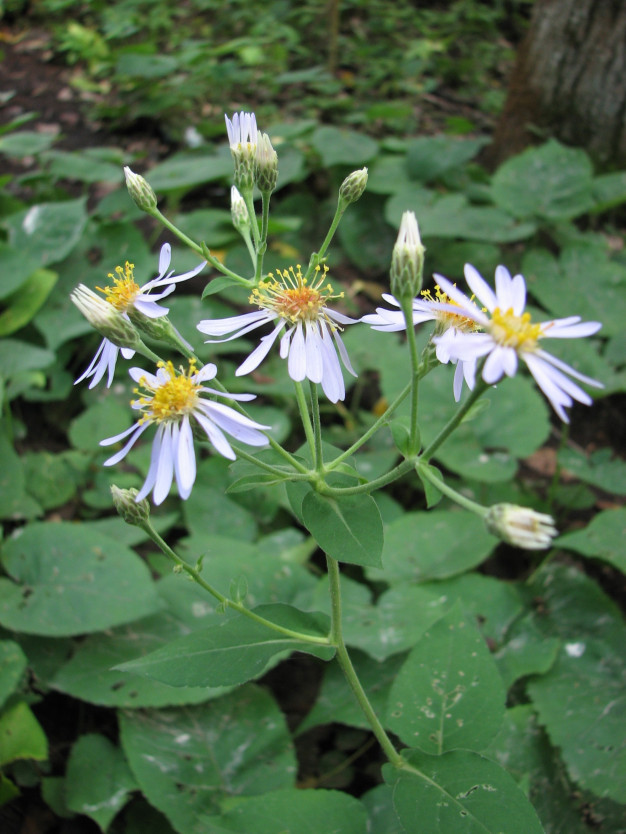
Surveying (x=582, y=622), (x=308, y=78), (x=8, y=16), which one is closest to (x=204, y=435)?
(x=582, y=622)

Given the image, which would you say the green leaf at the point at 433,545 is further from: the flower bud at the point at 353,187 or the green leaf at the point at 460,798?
the flower bud at the point at 353,187

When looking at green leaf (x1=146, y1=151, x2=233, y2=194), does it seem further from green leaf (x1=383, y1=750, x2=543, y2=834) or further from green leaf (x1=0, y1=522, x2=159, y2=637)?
green leaf (x1=383, y1=750, x2=543, y2=834)

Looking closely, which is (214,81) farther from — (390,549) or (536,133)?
(390,549)

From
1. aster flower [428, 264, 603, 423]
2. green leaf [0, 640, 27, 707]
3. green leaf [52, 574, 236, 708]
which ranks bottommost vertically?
green leaf [52, 574, 236, 708]

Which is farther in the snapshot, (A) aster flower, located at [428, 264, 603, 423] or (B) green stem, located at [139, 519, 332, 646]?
(B) green stem, located at [139, 519, 332, 646]

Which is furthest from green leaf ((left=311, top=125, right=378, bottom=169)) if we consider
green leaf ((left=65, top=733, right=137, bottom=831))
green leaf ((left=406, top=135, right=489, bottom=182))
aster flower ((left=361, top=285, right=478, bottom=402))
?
green leaf ((left=65, top=733, right=137, bottom=831))
